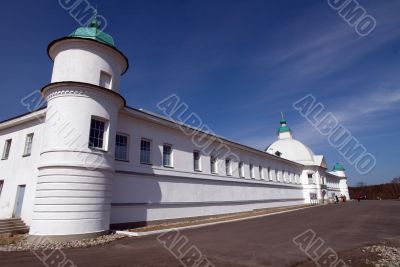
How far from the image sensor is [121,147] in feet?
51.1

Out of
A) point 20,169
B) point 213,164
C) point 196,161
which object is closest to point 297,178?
point 213,164

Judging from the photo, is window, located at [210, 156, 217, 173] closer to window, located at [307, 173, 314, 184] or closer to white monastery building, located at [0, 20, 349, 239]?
white monastery building, located at [0, 20, 349, 239]

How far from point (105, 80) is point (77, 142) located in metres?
3.94

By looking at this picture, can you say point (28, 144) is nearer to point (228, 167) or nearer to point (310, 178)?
point (228, 167)

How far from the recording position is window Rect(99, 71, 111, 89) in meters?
14.0

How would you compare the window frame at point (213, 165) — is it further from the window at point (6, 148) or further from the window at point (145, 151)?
the window at point (6, 148)

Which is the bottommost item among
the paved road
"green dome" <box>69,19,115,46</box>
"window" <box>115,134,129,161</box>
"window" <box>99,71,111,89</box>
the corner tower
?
the paved road

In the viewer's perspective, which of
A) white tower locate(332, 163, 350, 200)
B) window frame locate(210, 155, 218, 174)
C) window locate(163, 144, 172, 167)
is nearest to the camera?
window locate(163, 144, 172, 167)

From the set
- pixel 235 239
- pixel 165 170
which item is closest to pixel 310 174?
pixel 165 170

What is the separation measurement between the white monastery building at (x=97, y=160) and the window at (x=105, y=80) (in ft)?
0.17

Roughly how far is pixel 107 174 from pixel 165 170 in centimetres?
556

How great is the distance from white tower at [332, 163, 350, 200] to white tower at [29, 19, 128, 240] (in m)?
72.4

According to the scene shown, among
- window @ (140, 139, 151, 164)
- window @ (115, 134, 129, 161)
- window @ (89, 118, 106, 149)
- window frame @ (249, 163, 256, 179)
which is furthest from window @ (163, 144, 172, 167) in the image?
window frame @ (249, 163, 256, 179)

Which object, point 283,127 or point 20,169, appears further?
point 283,127
